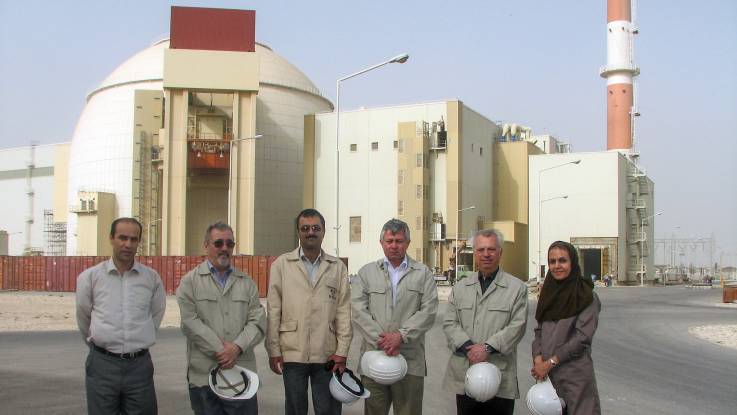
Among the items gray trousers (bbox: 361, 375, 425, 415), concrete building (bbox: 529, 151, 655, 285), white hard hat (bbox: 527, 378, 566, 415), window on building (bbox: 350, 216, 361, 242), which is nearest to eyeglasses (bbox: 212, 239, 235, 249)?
gray trousers (bbox: 361, 375, 425, 415)

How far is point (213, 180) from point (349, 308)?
2031 inches

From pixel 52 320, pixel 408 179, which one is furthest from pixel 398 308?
pixel 408 179

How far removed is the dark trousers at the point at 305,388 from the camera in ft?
18.7

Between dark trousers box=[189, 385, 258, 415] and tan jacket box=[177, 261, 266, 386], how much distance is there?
8cm

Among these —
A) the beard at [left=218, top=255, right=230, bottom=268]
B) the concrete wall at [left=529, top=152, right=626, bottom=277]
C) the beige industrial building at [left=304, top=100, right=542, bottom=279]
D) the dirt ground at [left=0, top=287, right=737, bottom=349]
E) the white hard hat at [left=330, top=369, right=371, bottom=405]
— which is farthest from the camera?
the concrete wall at [left=529, top=152, right=626, bottom=277]

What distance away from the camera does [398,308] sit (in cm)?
585

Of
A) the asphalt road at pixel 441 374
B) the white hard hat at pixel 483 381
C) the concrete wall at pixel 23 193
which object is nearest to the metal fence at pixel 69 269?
the asphalt road at pixel 441 374

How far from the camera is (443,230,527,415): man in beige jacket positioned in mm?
5613

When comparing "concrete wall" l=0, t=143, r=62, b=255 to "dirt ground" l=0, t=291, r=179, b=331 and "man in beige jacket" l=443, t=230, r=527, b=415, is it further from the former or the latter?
"man in beige jacket" l=443, t=230, r=527, b=415

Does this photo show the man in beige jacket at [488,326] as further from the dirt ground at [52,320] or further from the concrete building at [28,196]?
the concrete building at [28,196]

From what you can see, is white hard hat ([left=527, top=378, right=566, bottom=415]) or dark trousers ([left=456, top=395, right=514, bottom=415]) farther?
dark trousers ([left=456, top=395, right=514, bottom=415])

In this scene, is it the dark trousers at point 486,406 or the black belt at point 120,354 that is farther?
the dark trousers at point 486,406

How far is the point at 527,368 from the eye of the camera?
38.3 feet

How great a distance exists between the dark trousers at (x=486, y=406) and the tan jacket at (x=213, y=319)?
5.61 ft
